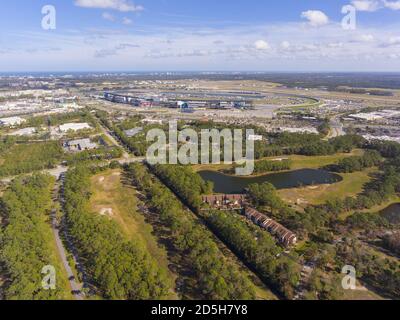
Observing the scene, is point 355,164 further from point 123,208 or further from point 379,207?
point 123,208

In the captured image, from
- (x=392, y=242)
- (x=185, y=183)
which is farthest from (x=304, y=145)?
(x=392, y=242)

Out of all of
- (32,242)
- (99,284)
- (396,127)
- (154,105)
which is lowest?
(99,284)

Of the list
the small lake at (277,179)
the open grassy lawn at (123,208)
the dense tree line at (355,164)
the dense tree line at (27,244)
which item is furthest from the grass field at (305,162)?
the dense tree line at (27,244)

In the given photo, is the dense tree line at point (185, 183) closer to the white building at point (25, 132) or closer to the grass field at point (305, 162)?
the grass field at point (305, 162)

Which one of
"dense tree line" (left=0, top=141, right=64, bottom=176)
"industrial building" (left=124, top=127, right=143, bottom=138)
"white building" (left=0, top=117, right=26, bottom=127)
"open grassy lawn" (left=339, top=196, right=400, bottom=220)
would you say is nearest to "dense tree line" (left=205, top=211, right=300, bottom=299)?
"open grassy lawn" (left=339, top=196, right=400, bottom=220)

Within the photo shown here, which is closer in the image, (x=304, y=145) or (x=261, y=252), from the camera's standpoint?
(x=261, y=252)

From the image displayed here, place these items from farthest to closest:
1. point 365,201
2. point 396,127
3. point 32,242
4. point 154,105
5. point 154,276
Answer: point 154,105 < point 396,127 < point 365,201 < point 32,242 < point 154,276

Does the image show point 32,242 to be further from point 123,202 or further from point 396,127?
point 396,127
